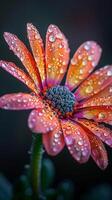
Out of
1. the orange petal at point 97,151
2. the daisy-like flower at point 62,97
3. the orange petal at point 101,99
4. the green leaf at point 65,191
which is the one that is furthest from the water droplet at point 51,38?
the green leaf at point 65,191

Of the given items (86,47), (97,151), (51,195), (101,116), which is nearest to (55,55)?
(86,47)

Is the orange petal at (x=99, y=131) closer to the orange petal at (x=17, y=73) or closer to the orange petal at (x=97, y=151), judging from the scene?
the orange petal at (x=97, y=151)

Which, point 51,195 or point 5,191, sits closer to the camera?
point 51,195

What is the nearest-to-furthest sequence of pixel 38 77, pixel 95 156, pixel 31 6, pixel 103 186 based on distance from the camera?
1. pixel 95 156
2. pixel 38 77
3. pixel 103 186
4. pixel 31 6

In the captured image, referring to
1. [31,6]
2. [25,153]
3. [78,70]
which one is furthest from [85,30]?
[78,70]

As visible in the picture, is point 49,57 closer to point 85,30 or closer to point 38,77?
point 38,77

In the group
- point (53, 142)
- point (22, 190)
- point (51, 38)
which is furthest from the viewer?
point (22, 190)

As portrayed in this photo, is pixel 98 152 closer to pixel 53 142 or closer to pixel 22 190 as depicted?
pixel 53 142
